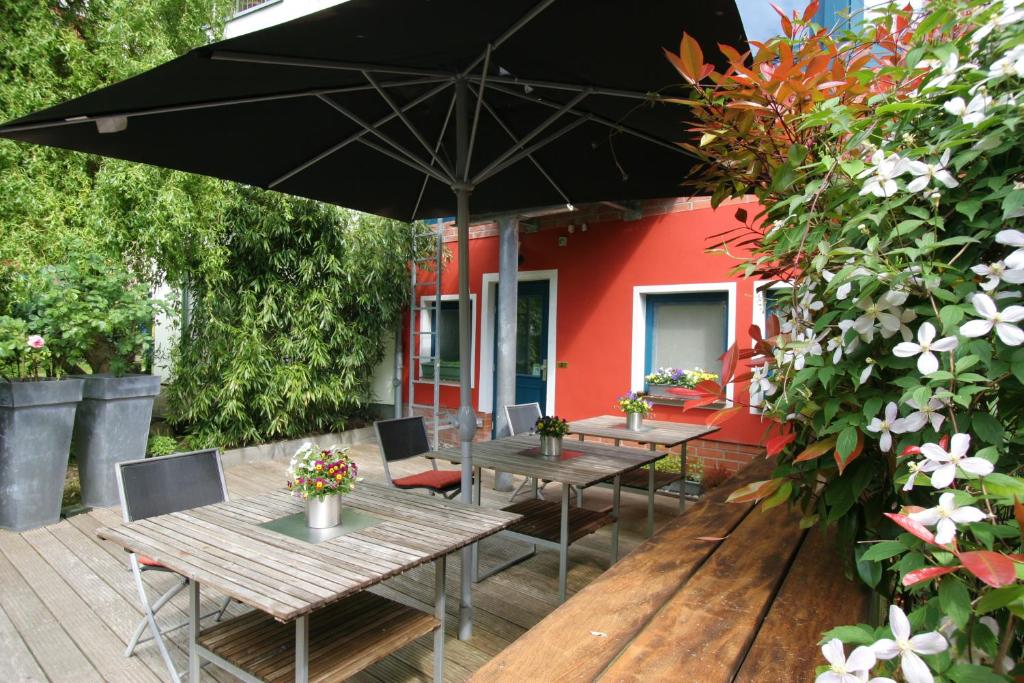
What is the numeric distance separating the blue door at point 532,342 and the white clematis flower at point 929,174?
5.73 m

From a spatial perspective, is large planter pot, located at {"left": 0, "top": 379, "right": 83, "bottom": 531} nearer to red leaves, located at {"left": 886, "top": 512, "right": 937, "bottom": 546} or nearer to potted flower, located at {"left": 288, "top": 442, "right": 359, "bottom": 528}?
potted flower, located at {"left": 288, "top": 442, "right": 359, "bottom": 528}

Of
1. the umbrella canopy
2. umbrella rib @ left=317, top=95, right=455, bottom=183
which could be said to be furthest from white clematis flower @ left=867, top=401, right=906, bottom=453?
umbrella rib @ left=317, top=95, right=455, bottom=183

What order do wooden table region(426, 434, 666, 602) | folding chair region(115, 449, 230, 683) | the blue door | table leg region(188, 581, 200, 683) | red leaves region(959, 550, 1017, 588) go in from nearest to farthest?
red leaves region(959, 550, 1017, 588), table leg region(188, 581, 200, 683), folding chair region(115, 449, 230, 683), wooden table region(426, 434, 666, 602), the blue door

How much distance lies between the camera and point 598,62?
7.38 feet

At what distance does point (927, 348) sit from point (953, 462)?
17cm

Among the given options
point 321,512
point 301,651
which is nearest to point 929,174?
point 301,651

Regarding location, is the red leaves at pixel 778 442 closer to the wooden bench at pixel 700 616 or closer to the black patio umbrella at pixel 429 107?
the wooden bench at pixel 700 616

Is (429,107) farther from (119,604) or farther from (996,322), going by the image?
(119,604)

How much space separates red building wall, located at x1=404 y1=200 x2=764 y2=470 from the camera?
205 inches

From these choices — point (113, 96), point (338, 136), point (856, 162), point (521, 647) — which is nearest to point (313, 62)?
point (113, 96)

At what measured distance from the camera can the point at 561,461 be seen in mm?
3424

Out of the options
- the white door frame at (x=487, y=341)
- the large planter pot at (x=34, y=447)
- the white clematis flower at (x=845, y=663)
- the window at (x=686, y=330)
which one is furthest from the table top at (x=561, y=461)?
the large planter pot at (x=34, y=447)

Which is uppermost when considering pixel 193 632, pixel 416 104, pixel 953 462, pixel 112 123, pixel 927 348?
pixel 416 104

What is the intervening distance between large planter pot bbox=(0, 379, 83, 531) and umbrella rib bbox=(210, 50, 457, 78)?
358 centimetres
